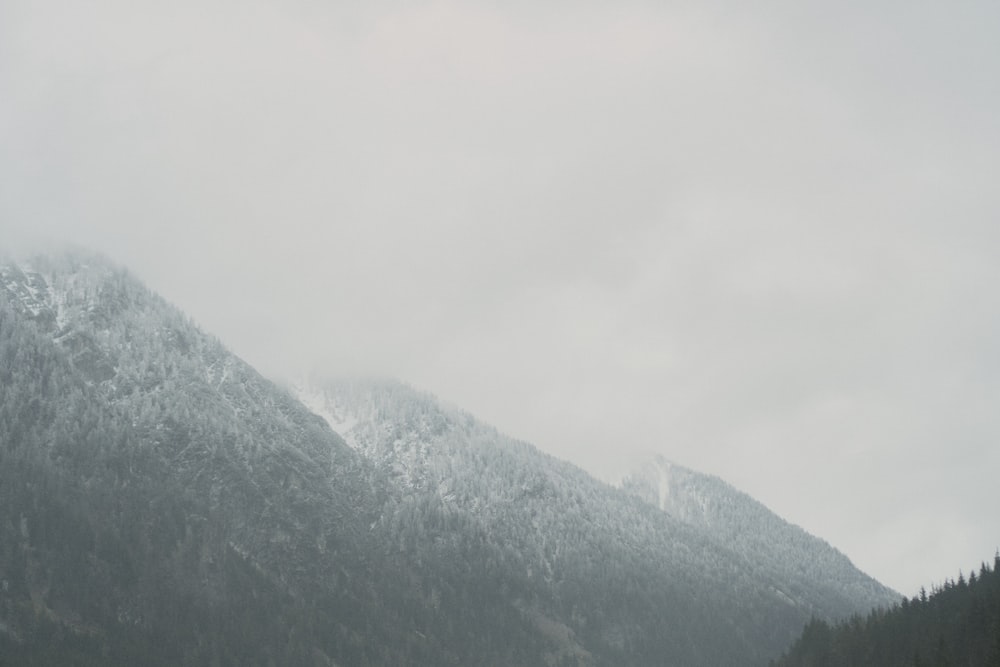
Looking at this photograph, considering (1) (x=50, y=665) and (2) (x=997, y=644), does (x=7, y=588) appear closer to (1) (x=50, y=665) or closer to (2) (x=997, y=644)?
(1) (x=50, y=665)

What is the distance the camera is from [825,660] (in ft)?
628

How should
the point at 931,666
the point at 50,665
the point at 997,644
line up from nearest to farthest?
the point at 997,644 → the point at 931,666 → the point at 50,665

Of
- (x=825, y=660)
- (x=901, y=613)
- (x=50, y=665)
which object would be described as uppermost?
(x=901, y=613)

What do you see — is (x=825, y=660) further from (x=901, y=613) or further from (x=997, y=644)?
(x=997, y=644)

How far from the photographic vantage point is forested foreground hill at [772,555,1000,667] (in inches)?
5630

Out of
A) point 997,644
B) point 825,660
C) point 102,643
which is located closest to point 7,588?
point 102,643

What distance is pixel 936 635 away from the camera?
16012 cm

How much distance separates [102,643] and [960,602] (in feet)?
586

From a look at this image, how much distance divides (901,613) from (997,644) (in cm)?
7455

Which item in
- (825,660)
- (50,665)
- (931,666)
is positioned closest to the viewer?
(931,666)

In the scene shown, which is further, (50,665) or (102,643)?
(102,643)

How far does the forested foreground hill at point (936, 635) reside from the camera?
469ft

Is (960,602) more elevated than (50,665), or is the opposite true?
(960,602)

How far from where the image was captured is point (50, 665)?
17838 cm
